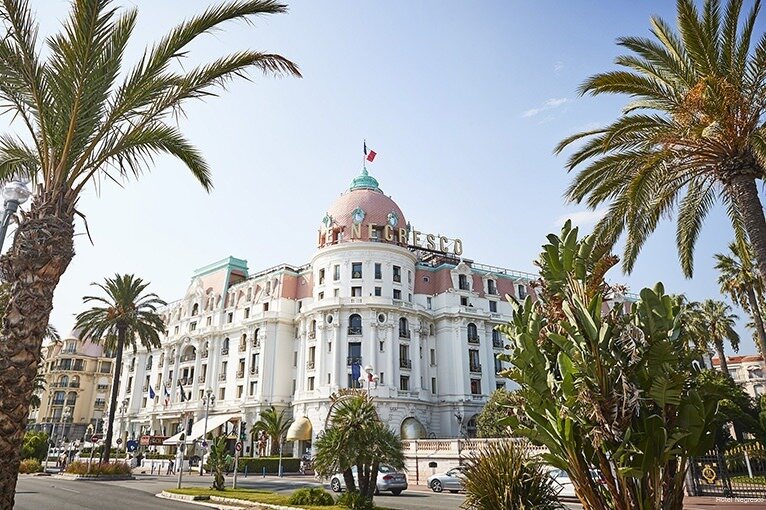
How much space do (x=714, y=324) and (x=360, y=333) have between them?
114 ft

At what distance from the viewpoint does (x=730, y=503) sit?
60.6ft

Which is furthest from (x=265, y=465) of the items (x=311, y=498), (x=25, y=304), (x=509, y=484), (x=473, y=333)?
(x=25, y=304)

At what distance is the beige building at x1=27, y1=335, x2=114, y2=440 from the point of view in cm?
8569

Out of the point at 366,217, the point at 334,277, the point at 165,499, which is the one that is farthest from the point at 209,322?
the point at 165,499

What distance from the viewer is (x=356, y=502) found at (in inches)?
594

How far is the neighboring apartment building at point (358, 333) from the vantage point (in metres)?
47.5

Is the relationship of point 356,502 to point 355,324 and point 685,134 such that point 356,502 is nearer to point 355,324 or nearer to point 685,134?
point 685,134

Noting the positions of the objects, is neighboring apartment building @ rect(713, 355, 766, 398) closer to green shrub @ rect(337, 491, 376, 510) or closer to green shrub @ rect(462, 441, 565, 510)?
green shrub @ rect(337, 491, 376, 510)

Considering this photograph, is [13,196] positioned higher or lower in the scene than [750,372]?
lower

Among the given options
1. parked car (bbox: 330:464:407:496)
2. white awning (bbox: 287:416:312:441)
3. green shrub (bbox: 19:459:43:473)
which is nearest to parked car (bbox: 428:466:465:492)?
parked car (bbox: 330:464:407:496)

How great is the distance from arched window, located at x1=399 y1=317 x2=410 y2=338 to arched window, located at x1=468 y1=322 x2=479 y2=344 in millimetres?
7059

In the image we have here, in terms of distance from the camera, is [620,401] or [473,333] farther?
[473,333]

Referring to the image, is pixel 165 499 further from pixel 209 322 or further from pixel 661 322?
pixel 209 322

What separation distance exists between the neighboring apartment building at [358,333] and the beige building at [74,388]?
34.0 m
